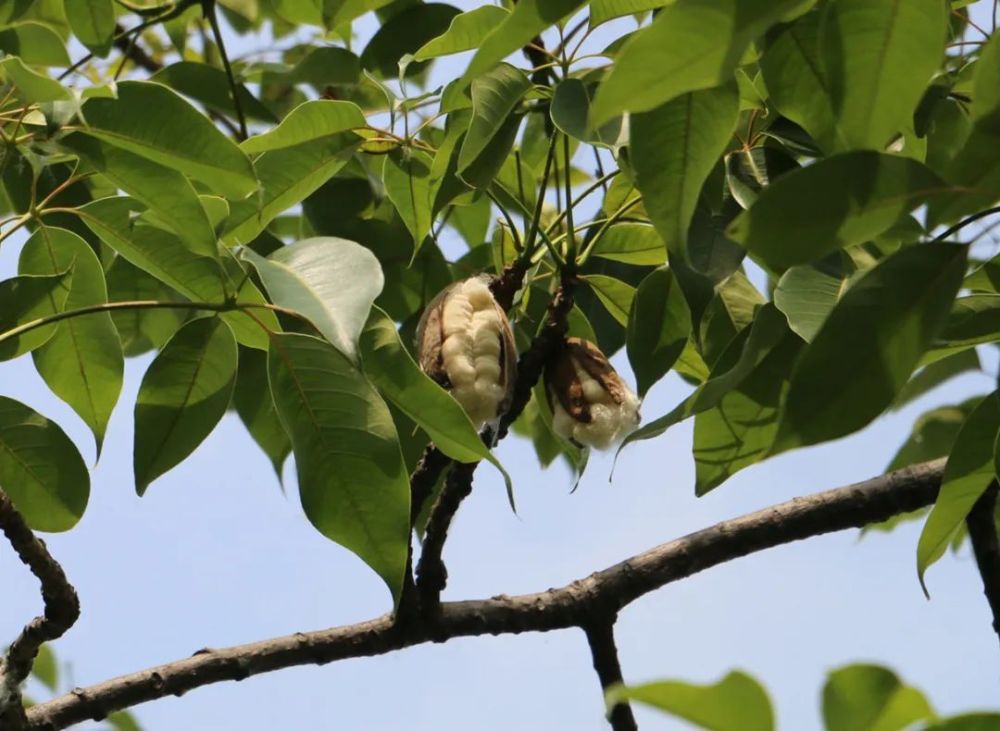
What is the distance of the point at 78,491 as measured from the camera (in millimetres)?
1258

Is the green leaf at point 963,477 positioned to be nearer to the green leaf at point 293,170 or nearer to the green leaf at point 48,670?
the green leaf at point 293,170

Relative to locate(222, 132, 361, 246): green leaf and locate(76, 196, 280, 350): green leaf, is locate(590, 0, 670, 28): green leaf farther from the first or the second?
locate(76, 196, 280, 350): green leaf

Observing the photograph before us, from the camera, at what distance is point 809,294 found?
0.98m

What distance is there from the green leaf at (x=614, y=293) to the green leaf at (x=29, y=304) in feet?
1.79

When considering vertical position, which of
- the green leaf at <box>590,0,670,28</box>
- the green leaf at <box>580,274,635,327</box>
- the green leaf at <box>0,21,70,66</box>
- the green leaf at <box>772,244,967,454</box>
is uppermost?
the green leaf at <box>0,21,70,66</box>

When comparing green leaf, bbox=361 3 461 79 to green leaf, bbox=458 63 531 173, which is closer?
green leaf, bbox=458 63 531 173

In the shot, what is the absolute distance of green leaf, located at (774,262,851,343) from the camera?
945mm

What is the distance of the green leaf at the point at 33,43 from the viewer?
1405 mm

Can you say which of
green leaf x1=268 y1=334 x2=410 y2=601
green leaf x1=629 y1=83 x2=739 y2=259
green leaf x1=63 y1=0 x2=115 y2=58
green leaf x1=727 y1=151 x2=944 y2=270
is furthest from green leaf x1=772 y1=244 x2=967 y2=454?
green leaf x1=63 y1=0 x2=115 y2=58

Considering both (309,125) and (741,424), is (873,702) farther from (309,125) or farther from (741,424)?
(309,125)

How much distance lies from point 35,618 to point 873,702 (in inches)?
37.4

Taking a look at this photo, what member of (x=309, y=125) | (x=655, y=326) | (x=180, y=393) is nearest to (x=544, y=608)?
(x=655, y=326)

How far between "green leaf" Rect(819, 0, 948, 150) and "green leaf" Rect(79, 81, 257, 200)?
52 centimetres

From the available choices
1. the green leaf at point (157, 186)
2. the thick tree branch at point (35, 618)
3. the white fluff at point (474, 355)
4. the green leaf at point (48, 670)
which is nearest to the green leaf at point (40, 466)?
the thick tree branch at point (35, 618)
